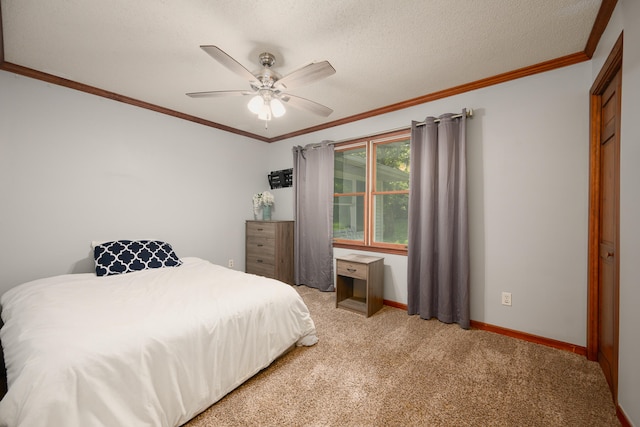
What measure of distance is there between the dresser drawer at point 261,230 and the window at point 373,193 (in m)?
0.91

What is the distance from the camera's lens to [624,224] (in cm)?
142

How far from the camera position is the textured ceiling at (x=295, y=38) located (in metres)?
1.67

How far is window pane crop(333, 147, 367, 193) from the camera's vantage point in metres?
3.57

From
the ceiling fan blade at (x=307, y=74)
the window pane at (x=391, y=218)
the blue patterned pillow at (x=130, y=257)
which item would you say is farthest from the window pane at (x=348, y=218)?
the blue patterned pillow at (x=130, y=257)

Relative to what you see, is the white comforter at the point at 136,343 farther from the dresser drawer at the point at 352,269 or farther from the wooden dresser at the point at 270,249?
the wooden dresser at the point at 270,249

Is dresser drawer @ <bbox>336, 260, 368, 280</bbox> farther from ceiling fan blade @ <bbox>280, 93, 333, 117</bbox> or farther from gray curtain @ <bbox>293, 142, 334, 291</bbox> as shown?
ceiling fan blade @ <bbox>280, 93, 333, 117</bbox>

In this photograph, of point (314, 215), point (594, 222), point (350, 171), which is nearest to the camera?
point (594, 222)

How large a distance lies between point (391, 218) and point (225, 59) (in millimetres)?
2471

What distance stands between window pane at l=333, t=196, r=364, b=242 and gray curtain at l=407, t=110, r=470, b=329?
2.73ft

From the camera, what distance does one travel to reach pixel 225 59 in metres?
1.65

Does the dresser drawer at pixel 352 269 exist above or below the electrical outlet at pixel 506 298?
above

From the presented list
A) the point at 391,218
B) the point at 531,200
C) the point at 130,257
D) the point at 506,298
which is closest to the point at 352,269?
the point at 391,218

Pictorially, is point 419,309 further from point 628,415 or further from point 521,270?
point 628,415

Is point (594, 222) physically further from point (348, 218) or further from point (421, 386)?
point (348, 218)
